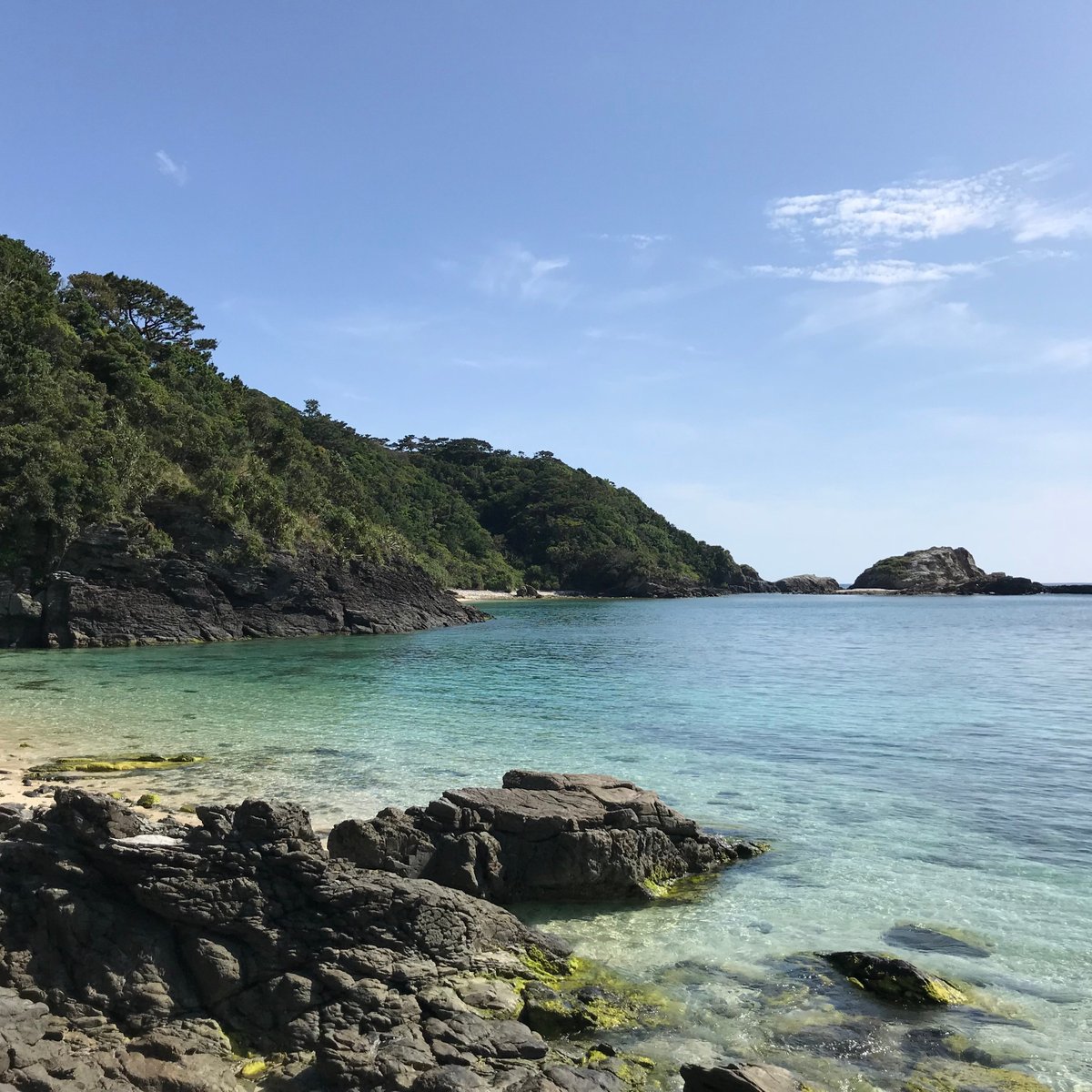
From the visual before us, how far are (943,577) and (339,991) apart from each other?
17606 cm

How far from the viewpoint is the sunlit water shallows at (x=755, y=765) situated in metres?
7.57

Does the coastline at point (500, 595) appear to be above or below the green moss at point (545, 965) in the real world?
above

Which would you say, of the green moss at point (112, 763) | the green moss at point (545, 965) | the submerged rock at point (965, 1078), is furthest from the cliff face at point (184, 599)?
the submerged rock at point (965, 1078)

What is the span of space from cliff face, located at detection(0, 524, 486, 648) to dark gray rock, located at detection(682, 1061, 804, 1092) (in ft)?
137

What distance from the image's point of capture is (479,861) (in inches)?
357

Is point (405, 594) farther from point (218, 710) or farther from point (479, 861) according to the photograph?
point (479, 861)

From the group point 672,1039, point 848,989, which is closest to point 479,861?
point 672,1039

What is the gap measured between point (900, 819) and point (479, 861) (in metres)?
7.48

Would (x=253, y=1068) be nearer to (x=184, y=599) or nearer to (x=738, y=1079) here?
(x=738, y=1079)

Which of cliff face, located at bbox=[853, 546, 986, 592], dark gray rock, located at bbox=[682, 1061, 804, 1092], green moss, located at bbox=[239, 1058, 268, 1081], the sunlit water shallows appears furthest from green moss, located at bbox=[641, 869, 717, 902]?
cliff face, located at bbox=[853, 546, 986, 592]

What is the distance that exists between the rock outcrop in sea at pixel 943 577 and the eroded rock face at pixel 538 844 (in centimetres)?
16634

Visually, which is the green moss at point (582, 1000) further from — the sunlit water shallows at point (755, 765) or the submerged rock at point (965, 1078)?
the submerged rock at point (965, 1078)

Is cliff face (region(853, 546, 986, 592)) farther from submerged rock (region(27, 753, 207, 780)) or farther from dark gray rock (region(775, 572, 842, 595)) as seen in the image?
submerged rock (region(27, 753, 207, 780))

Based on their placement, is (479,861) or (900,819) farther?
Result: (900,819)
